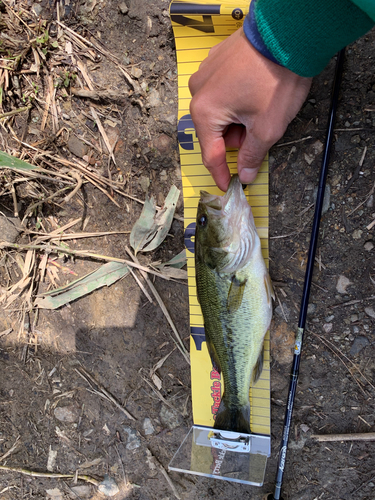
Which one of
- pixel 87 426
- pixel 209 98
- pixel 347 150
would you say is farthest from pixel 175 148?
pixel 87 426

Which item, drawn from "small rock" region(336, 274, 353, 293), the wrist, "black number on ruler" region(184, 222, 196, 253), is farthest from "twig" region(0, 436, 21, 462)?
the wrist

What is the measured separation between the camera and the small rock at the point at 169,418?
118 inches

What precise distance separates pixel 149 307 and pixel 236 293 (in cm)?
100

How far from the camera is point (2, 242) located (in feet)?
9.95

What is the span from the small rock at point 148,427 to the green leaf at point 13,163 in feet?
8.53

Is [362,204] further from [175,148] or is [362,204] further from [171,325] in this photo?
[171,325]

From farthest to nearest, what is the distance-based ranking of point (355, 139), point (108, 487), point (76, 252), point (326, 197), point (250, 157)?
1. point (108, 487)
2. point (76, 252)
3. point (326, 197)
4. point (355, 139)
5. point (250, 157)

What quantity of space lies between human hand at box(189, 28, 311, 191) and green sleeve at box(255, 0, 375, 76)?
15 centimetres

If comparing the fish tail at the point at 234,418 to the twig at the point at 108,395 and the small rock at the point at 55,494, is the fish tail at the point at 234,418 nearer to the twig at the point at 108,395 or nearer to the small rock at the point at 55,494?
the twig at the point at 108,395

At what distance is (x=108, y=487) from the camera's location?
126 inches

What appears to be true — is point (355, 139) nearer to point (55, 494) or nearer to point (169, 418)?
point (169, 418)

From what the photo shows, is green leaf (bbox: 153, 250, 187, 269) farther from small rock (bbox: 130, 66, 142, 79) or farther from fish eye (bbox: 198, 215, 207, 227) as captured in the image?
small rock (bbox: 130, 66, 142, 79)

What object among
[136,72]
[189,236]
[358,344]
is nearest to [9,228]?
[189,236]

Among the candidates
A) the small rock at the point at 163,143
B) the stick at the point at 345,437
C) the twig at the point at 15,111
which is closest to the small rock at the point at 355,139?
the small rock at the point at 163,143
